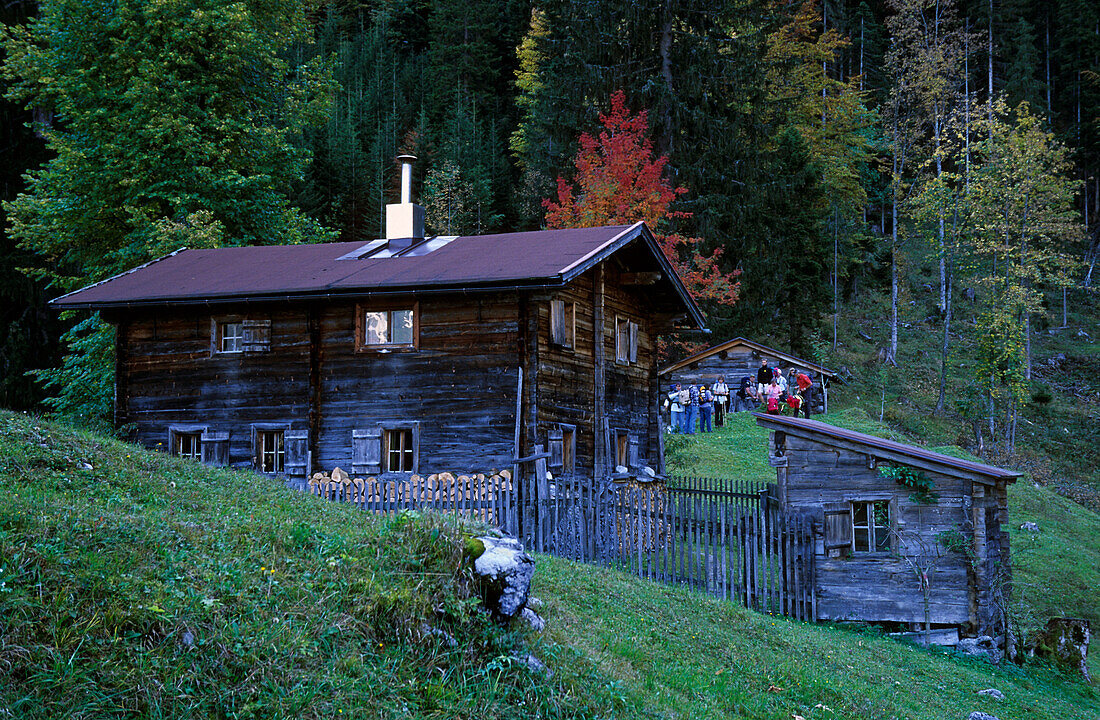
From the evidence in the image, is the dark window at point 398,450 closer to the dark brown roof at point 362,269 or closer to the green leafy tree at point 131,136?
the dark brown roof at point 362,269

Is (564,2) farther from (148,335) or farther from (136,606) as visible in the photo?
(136,606)

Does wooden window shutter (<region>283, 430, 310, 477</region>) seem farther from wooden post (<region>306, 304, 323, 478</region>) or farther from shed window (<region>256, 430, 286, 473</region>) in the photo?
shed window (<region>256, 430, 286, 473</region>)

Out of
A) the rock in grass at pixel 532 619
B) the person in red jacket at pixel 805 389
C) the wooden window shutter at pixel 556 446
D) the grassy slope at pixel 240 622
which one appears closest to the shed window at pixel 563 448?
the wooden window shutter at pixel 556 446

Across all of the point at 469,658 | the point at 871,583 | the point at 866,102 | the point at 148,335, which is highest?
the point at 866,102

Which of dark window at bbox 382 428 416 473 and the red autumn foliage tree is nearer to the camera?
dark window at bbox 382 428 416 473

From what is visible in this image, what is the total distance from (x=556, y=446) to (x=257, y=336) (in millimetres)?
7738

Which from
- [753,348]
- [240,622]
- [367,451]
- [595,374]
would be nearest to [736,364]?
[753,348]

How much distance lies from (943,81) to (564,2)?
942 inches

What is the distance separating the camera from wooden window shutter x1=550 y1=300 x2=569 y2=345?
65.7 ft

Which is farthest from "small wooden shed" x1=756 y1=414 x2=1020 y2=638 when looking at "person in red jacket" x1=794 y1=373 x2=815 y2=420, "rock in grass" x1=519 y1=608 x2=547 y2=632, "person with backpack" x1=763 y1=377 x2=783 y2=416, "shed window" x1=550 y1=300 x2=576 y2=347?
"person in red jacket" x1=794 y1=373 x2=815 y2=420

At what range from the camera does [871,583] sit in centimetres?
1595

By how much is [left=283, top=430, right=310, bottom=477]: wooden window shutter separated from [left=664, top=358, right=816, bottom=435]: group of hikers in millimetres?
17463

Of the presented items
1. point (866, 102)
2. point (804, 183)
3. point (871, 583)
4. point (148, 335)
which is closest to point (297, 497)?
point (871, 583)

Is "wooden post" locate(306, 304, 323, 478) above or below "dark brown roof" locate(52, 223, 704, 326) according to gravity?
below
